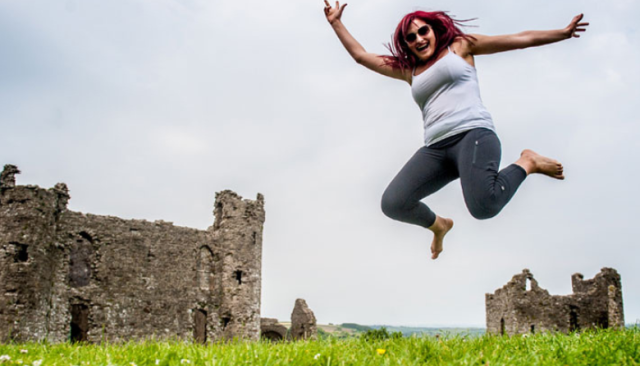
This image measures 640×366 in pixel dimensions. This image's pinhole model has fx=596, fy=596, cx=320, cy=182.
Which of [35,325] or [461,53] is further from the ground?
[461,53]

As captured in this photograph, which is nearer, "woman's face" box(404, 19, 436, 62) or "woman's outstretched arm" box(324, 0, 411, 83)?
"woman's face" box(404, 19, 436, 62)

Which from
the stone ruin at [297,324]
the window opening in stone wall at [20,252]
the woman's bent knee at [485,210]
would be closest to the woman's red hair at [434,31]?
the woman's bent knee at [485,210]

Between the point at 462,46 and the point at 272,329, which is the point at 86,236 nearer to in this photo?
the point at 272,329

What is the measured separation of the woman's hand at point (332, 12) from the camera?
5496mm

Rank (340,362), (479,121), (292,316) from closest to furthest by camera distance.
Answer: (340,362)
(479,121)
(292,316)

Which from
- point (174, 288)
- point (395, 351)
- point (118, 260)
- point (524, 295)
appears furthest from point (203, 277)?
point (395, 351)

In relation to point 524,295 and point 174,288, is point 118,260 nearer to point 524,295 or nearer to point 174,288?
point 174,288

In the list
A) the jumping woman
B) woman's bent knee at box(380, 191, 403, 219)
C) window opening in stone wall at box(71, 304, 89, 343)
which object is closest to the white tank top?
the jumping woman

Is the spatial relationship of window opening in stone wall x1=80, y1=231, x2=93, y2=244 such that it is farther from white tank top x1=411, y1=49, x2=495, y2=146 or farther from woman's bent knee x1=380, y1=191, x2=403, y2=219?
white tank top x1=411, y1=49, x2=495, y2=146

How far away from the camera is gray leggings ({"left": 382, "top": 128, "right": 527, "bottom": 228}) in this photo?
4332 mm

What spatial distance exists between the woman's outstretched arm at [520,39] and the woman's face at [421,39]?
295 mm

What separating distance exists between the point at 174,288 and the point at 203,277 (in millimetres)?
1795

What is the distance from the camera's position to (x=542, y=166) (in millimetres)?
4727

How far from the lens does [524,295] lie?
2791cm
